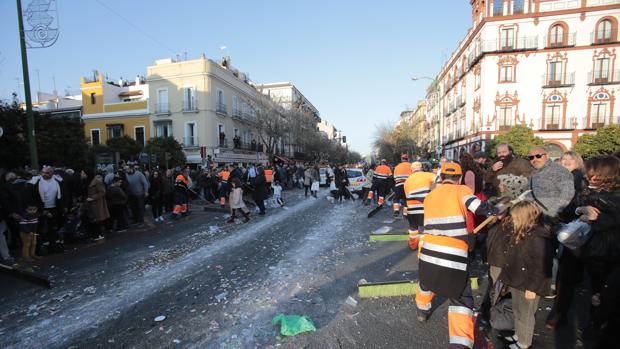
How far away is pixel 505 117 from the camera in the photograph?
104ft

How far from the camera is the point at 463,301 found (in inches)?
112

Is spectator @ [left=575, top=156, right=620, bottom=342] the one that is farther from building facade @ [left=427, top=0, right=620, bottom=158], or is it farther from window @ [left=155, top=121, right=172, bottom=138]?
window @ [left=155, top=121, right=172, bottom=138]

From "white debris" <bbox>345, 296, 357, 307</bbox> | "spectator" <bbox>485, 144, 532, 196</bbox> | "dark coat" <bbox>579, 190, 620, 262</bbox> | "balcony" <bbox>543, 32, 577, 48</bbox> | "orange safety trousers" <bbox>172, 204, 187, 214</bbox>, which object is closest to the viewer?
"dark coat" <bbox>579, 190, 620, 262</bbox>

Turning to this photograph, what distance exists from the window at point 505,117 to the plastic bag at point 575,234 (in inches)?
1318

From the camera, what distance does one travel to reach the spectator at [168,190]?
1059cm

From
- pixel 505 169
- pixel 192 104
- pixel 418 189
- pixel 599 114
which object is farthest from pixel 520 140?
pixel 192 104

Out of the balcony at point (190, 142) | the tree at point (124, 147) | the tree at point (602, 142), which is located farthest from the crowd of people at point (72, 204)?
the tree at point (602, 142)

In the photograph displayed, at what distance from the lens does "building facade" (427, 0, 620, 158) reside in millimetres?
29438

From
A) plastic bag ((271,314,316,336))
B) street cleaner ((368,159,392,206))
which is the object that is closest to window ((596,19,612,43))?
street cleaner ((368,159,392,206))

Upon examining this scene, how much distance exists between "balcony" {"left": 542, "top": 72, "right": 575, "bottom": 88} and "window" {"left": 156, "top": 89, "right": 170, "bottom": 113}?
3722cm

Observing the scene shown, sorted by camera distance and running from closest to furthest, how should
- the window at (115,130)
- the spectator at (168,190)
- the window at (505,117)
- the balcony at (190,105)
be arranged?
the spectator at (168,190), the balcony at (190,105), the window at (505,117), the window at (115,130)

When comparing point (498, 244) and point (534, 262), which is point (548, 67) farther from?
point (534, 262)

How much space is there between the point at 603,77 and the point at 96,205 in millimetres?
40612

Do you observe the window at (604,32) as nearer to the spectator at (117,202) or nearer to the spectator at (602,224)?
the spectator at (602,224)
